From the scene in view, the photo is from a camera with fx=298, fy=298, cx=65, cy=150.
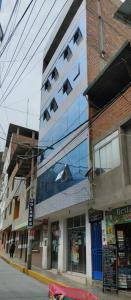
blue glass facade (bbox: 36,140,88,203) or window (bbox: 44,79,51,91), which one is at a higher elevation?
window (bbox: 44,79,51,91)

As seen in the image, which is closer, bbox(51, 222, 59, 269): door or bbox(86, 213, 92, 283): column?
bbox(86, 213, 92, 283): column

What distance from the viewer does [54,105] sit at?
20969 mm

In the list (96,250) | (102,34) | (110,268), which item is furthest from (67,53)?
(110,268)

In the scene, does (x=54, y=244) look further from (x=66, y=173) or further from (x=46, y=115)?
(x=46, y=115)

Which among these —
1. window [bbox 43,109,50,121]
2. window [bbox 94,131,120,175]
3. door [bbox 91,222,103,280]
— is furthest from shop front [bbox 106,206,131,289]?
window [bbox 43,109,50,121]

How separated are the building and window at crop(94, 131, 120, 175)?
2.37 feet

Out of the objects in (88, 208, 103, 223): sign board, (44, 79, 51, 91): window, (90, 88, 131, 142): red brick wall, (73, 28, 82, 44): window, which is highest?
(73, 28, 82, 44): window

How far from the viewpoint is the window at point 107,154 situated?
1164 centimetres

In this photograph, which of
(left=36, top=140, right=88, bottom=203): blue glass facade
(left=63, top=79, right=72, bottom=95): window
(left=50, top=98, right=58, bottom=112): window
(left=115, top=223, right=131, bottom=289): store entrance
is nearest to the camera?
(left=115, top=223, right=131, bottom=289): store entrance

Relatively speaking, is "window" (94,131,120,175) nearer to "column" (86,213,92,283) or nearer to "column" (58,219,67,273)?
"column" (86,213,92,283)

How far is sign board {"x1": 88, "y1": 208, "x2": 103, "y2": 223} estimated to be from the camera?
13.1m

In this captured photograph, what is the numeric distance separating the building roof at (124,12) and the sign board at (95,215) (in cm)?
773

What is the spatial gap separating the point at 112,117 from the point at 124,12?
4.14m

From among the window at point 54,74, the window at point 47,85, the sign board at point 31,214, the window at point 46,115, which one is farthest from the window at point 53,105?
the sign board at point 31,214
